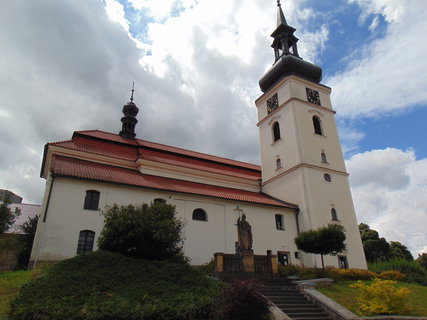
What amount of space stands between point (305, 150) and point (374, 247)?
26.4 meters

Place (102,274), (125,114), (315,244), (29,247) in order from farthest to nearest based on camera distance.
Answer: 1. (125,114)
2. (29,247)
3. (315,244)
4. (102,274)

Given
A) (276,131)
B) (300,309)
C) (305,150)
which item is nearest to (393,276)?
(300,309)

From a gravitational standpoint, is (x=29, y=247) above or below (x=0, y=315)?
above

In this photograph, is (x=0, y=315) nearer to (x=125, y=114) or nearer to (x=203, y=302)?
(x=203, y=302)

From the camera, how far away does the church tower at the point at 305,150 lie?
86.0ft

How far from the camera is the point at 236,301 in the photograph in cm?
891

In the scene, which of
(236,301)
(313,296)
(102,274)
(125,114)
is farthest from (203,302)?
(125,114)

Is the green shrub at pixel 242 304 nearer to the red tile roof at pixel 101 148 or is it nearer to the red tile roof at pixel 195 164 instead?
the red tile roof at pixel 195 164

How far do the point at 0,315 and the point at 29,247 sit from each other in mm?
14989

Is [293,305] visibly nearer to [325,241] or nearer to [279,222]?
[325,241]

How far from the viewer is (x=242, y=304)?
29.2 ft

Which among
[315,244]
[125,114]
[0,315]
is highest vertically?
[125,114]

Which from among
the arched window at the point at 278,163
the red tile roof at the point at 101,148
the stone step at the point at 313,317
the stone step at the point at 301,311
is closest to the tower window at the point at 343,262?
the arched window at the point at 278,163

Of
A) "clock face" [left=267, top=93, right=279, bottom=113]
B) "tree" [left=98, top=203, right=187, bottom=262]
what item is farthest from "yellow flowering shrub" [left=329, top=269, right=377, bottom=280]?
"clock face" [left=267, top=93, right=279, bottom=113]
